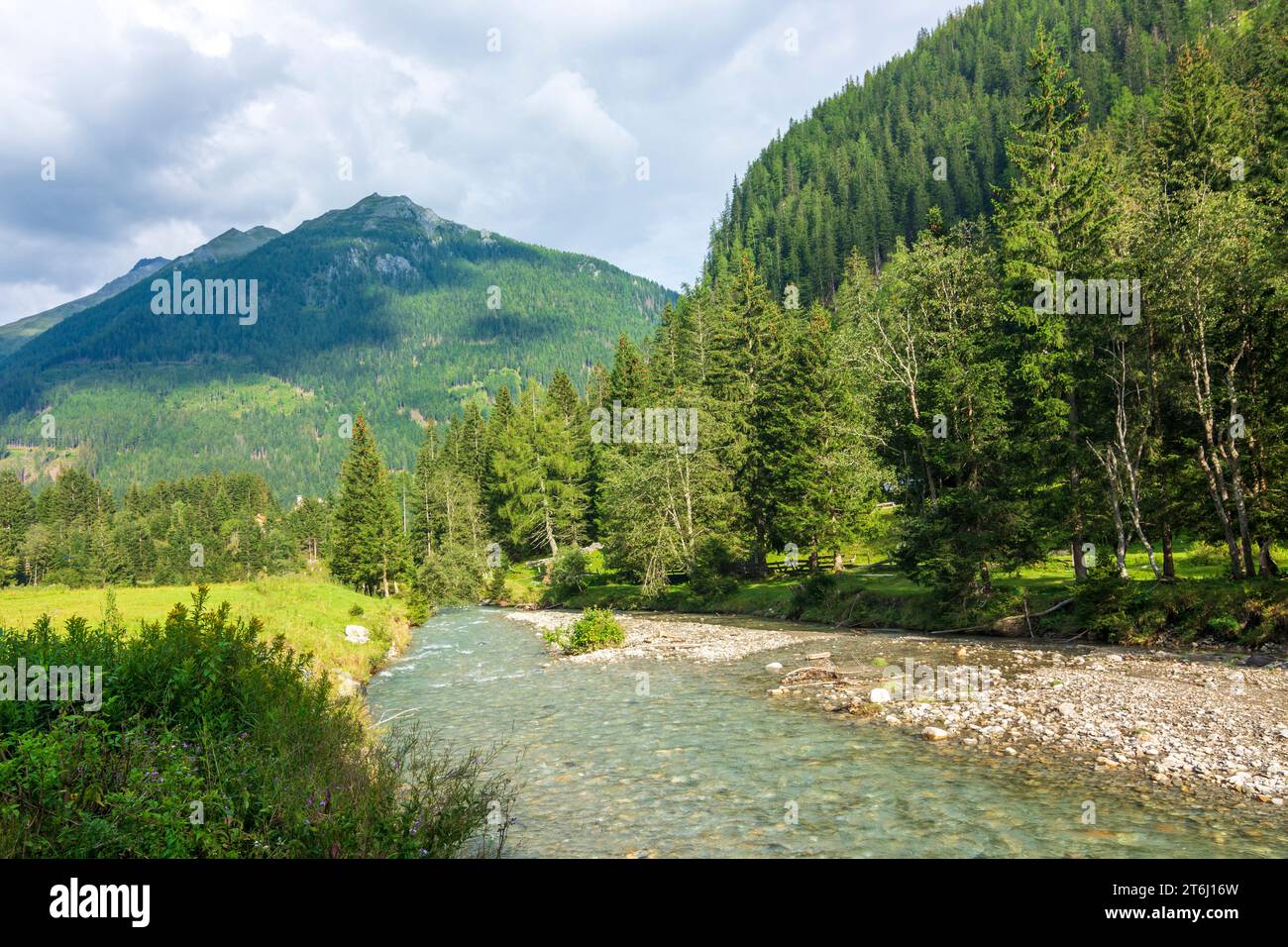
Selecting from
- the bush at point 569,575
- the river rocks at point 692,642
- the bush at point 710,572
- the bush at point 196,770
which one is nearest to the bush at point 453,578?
the bush at point 569,575

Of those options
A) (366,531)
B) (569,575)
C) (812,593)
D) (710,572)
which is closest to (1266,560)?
(812,593)

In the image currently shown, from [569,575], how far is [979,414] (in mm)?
35952

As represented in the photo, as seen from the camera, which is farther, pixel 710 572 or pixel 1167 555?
pixel 710 572

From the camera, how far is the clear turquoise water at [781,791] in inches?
409

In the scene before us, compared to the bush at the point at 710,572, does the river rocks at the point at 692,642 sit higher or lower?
lower

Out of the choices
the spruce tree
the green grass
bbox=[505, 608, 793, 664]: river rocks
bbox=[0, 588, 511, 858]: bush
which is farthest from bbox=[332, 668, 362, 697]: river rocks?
the spruce tree

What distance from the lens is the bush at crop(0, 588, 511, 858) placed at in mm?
6848

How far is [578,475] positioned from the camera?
78.4 m

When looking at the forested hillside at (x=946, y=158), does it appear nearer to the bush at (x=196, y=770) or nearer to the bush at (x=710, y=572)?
the bush at (x=710, y=572)

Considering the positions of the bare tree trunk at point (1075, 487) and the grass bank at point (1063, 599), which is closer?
the grass bank at point (1063, 599)

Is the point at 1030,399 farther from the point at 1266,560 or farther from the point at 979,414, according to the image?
the point at 1266,560

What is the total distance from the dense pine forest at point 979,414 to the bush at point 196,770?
27.2m

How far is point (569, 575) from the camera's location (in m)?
57.6

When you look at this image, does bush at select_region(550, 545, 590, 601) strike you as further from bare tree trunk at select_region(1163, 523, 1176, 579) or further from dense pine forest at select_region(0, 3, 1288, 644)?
bare tree trunk at select_region(1163, 523, 1176, 579)
